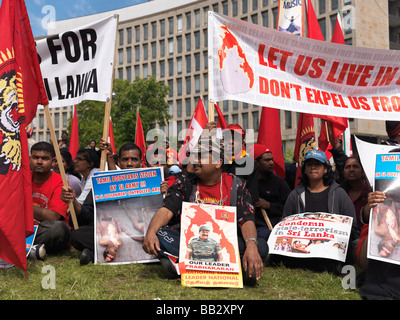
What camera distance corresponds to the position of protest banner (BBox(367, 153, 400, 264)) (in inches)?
140

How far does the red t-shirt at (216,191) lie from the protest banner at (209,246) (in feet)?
0.60

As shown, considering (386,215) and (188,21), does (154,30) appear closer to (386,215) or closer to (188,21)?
(188,21)

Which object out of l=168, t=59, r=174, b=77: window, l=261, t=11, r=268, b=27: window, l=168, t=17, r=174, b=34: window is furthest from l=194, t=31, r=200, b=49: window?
l=261, t=11, r=268, b=27: window

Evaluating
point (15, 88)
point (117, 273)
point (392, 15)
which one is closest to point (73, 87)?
point (15, 88)

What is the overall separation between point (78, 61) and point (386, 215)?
13.1ft

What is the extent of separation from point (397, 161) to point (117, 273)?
2709mm

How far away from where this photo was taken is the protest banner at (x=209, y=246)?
3859 mm

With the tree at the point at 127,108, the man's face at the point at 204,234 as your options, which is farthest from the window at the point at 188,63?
the man's face at the point at 204,234

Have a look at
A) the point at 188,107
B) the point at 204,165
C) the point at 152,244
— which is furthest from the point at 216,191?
the point at 188,107

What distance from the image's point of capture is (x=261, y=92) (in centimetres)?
546

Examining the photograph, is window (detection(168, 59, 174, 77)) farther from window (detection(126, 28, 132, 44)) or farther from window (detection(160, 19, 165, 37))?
window (detection(126, 28, 132, 44))

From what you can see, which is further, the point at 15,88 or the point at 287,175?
the point at 287,175
